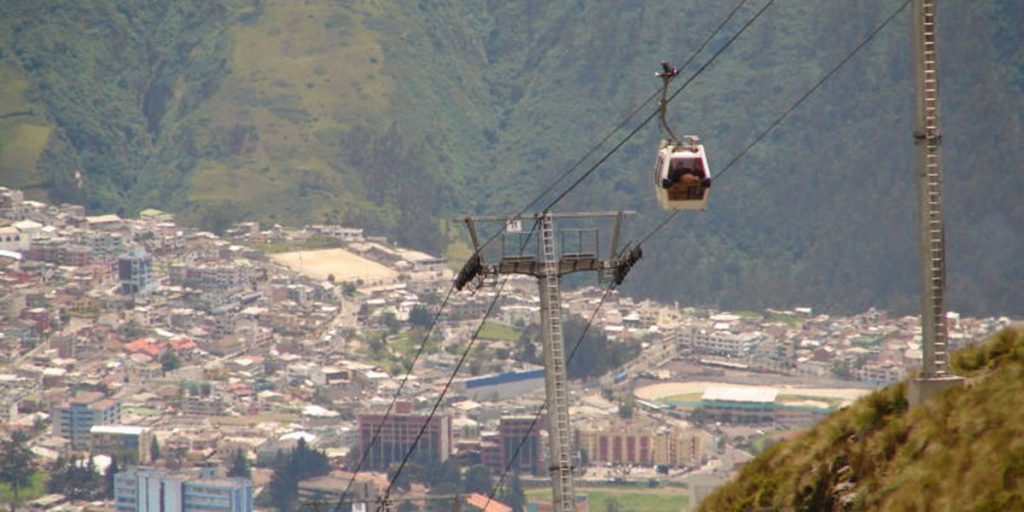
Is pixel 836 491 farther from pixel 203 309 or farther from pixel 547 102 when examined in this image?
pixel 547 102

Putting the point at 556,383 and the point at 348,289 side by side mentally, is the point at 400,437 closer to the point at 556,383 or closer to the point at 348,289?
the point at 348,289

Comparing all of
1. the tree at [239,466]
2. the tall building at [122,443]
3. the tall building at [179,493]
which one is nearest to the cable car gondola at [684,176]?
the tall building at [179,493]

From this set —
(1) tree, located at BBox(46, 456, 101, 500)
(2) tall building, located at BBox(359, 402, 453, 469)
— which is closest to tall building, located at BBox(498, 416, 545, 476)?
(2) tall building, located at BBox(359, 402, 453, 469)

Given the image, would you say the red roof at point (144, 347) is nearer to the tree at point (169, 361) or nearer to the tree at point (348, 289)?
the tree at point (169, 361)

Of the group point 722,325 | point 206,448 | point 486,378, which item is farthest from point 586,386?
point 206,448

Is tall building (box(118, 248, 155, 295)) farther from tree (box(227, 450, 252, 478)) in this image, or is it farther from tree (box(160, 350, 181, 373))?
tree (box(227, 450, 252, 478))

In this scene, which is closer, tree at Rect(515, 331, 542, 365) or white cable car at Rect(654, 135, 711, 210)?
white cable car at Rect(654, 135, 711, 210)

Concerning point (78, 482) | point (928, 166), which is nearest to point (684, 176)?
point (928, 166)
